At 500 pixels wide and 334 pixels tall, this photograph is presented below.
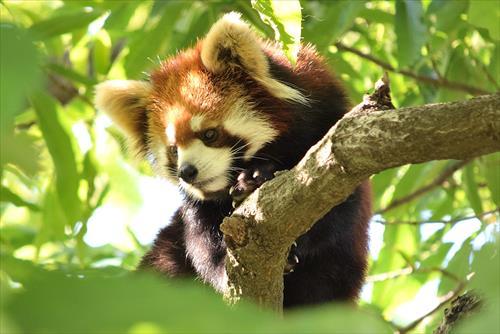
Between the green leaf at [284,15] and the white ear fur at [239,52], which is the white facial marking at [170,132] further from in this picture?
the green leaf at [284,15]

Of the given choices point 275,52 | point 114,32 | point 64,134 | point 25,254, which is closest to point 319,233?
point 275,52

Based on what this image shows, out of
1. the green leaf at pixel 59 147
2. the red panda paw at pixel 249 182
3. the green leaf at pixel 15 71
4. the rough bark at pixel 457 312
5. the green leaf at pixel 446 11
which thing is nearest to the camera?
the green leaf at pixel 15 71

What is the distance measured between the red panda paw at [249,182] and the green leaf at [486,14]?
3.66 ft

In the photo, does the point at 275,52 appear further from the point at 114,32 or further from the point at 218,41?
the point at 114,32

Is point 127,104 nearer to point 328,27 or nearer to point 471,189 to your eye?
point 328,27

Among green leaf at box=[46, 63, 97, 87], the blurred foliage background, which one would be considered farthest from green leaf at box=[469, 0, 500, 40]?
green leaf at box=[46, 63, 97, 87]

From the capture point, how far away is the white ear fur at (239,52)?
344cm

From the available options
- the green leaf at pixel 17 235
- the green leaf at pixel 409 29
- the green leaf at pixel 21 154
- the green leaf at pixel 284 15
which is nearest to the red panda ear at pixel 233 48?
the green leaf at pixel 409 29

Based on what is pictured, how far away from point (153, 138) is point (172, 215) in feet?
1.65

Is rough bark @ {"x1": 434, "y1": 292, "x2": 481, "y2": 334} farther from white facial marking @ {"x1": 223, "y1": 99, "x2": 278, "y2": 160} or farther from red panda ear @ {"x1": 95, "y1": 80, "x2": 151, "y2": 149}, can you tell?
red panda ear @ {"x1": 95, "y1": 80, "x2": 151, "y2": 149}

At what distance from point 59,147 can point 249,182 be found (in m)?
1.27

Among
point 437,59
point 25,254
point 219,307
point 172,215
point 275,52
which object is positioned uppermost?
point 219,307

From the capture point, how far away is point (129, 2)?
12.7 feet

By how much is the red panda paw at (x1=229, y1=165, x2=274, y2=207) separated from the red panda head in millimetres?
309
